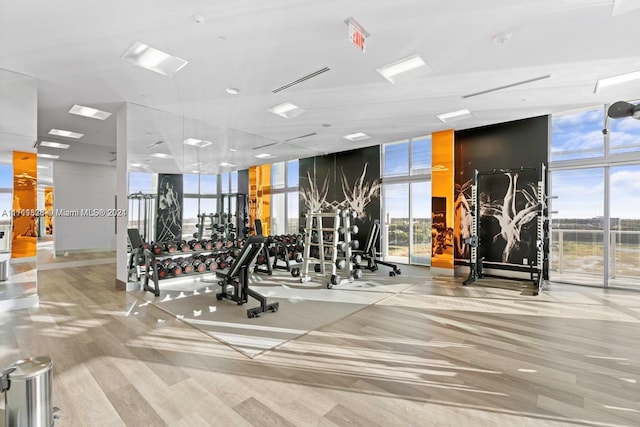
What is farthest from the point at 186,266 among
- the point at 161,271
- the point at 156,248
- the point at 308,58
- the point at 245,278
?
the point at 308,58

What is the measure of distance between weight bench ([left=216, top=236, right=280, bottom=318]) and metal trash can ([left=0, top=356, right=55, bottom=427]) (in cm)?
220

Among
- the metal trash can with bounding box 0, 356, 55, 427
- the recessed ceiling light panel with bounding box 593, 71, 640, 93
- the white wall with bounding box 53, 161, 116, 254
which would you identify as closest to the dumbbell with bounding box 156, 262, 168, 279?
the metal trash can with bounding box 0, 356, 55, 427

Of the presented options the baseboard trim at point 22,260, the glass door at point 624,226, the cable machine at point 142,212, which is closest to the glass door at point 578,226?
the glass door at point 624,226

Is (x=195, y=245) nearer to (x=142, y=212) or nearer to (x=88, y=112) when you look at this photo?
(x=142, y=212)

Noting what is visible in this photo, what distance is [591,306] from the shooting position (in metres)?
4.34

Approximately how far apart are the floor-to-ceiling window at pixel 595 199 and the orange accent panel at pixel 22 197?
8.38m

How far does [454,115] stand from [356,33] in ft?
11.7

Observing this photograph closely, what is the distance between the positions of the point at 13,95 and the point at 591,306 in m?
8.13

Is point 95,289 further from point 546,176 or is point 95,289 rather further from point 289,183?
point 546,176

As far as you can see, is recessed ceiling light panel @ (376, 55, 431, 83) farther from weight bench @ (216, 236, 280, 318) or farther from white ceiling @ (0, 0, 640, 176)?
weight bench @ (216, 236, 280, 318)

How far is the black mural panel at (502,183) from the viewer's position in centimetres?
607

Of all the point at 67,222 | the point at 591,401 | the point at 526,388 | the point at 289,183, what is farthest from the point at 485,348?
the point at 67,222

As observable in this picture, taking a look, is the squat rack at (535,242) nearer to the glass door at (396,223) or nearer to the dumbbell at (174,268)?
the glass door at (396,223)

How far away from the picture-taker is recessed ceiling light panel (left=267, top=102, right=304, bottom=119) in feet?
17.8
